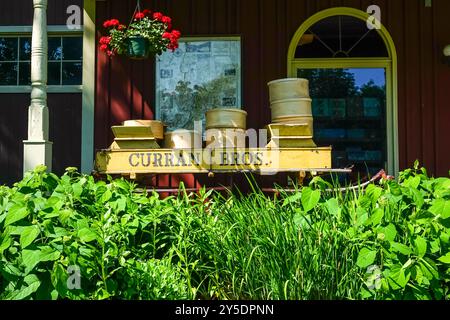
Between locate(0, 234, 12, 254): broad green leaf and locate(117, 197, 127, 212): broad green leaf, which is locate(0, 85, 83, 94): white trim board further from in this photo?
locate(0, 234, 12, 254): broad green leaf

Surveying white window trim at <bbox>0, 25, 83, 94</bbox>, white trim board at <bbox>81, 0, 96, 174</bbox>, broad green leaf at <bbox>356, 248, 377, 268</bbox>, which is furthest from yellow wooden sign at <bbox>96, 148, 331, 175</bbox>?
broad green leaf at <bbox>356, 248, 377, 268</bbox>

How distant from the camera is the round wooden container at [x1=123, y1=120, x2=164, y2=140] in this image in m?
6.02

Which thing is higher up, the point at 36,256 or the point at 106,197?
the point at 106,197

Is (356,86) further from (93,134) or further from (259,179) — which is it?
(93,134)

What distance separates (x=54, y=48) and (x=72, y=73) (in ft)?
1.57

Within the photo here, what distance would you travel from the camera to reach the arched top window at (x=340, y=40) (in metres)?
7.14

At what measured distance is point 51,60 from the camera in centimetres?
749

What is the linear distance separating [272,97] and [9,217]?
4450 millimetres

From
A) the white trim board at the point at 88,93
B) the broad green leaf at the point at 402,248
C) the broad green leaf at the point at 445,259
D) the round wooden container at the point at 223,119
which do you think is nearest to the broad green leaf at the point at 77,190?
the broad green leaf at the point at 402,248

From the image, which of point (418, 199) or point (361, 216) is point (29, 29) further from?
point (418, 199)

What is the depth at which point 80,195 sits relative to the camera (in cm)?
273

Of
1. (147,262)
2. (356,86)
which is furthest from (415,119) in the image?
(147,262)

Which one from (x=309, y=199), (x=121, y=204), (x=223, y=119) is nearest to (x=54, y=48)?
(x=223, y=119)

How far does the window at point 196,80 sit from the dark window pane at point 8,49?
2.16 meters
